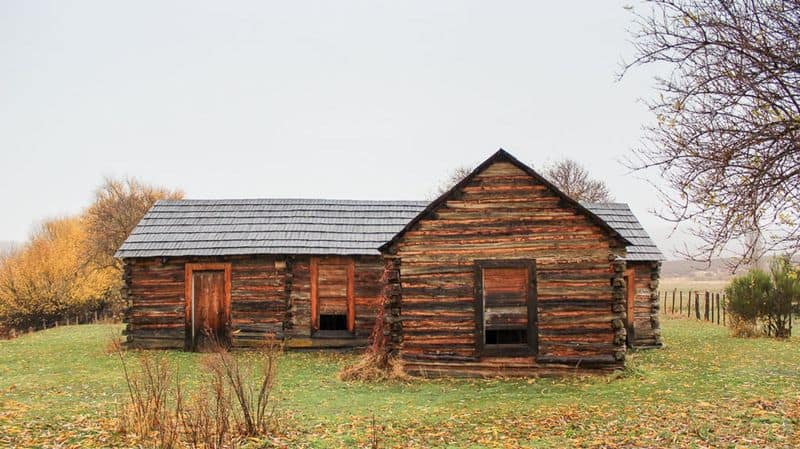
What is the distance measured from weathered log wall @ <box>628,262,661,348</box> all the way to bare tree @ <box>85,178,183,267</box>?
29599 mm

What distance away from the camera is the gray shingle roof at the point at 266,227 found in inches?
858

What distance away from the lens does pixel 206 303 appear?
21.8 m

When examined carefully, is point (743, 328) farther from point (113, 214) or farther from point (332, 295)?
point (113, 214)

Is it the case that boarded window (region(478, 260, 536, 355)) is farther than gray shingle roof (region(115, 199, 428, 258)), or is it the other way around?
gray shingle roof (region(115, 199, 428, 258))

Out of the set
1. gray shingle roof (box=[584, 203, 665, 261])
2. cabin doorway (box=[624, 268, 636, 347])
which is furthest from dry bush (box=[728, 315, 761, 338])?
cabin doorway (box=[624, 268, 636, 347])

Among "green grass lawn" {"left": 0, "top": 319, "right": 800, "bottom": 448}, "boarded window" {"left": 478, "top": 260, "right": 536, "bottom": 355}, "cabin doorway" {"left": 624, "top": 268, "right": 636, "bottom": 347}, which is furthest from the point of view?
"cabin doorway" {"left": 624, "top": 268, "right": 636, "bottom": 347}

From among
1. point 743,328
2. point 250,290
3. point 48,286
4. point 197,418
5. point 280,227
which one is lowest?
point 743,328

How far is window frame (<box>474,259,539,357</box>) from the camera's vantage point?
643 inches

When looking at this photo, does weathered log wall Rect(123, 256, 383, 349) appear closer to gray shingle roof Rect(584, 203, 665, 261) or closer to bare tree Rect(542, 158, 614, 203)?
gray shingle roof Rect(584, 203, 665, 261)

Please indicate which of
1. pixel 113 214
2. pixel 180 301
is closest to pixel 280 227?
pixel 180 301

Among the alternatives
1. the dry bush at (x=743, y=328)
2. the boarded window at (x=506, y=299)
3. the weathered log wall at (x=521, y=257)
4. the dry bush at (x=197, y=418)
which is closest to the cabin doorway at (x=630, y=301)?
the dry bush at (x=743, y=328)

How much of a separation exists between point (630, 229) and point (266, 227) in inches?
486

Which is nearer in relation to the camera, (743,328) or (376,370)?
(376,370)

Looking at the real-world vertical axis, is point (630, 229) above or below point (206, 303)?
above
